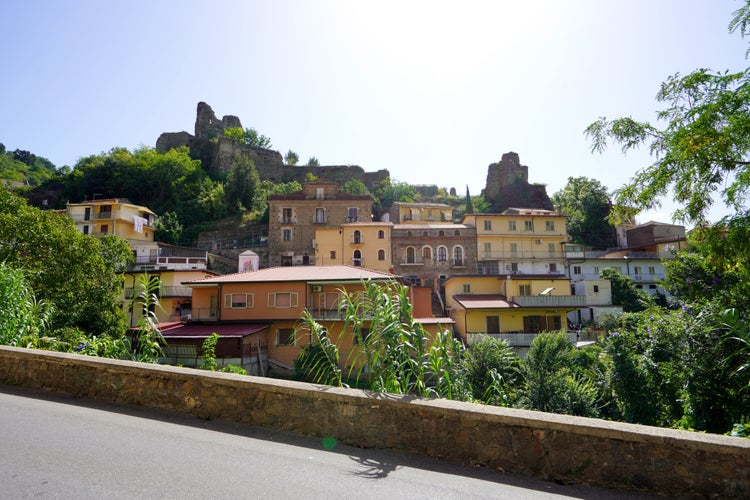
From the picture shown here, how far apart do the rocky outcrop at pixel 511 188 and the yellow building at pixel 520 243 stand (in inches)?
862

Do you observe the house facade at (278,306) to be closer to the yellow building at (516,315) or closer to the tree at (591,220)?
the yellow building at (516,315)

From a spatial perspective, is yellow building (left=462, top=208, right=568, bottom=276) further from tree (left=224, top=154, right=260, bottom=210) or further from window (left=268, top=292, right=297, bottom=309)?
tree (left=224, top=154, right=260, bottom=210)

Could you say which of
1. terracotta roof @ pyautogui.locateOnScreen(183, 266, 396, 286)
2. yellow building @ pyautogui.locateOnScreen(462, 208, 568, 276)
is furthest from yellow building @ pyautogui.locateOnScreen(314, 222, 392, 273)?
terracotta roof @ pyautogui.locateOnScreen(183, 266, 396, 286)

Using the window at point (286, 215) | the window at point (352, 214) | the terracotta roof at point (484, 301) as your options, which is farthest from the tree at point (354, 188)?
the terracotta roof at point (484, 301)

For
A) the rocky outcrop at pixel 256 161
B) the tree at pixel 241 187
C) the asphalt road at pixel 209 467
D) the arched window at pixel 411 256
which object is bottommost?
the asphalt road at pixel 209 467

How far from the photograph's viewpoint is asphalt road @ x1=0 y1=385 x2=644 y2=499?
3.62 metres

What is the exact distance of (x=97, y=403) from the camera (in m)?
6.11

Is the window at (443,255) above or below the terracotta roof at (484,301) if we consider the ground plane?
above

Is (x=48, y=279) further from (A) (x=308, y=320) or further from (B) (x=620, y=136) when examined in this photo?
(B) (x=620, y=136)

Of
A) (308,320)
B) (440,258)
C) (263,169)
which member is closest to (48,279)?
(308,320)

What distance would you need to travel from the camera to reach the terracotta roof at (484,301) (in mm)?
32844

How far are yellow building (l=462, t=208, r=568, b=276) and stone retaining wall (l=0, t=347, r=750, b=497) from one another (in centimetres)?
4247

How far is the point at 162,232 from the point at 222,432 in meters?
55.6

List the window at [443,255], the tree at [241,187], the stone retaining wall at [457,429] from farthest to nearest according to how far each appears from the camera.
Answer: the tree at [241,187]
the window at [443,255]
the stone retaining wall at [457,429]
